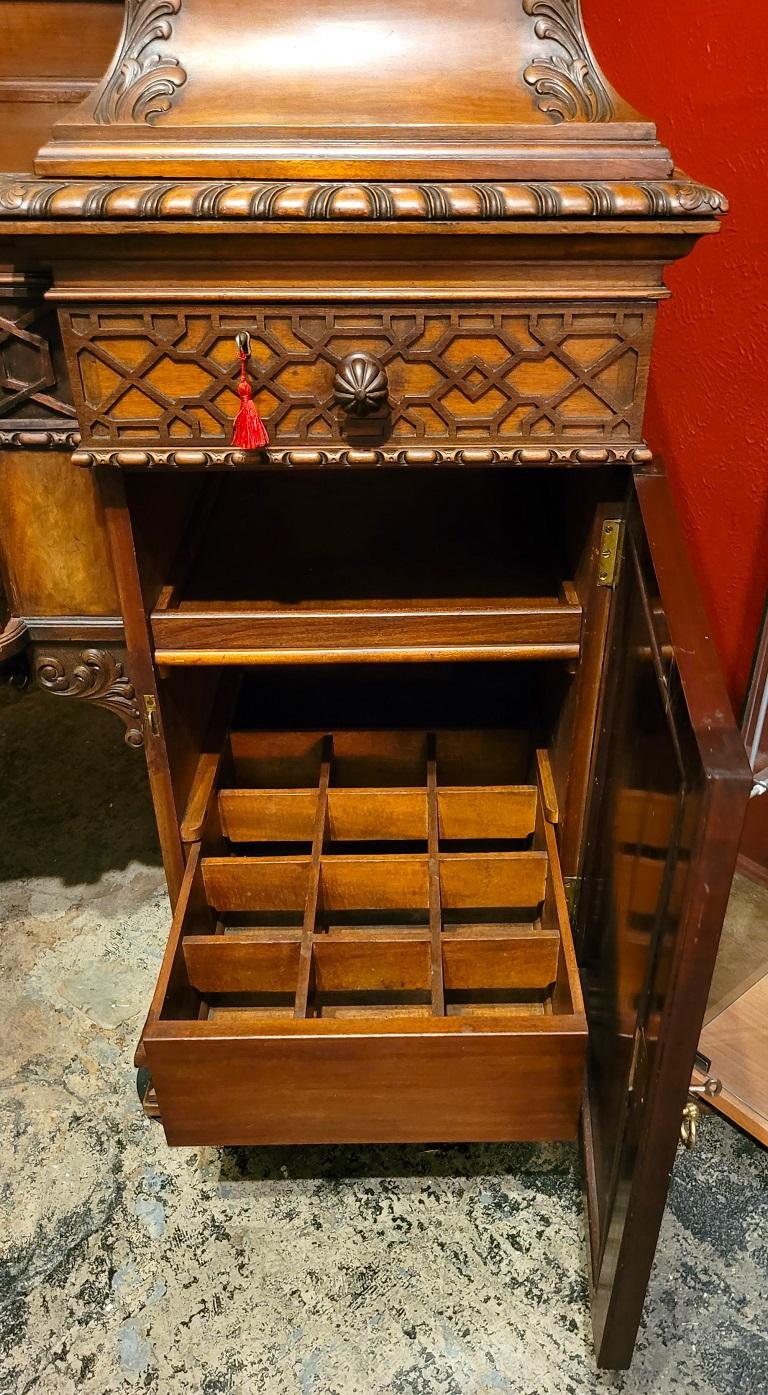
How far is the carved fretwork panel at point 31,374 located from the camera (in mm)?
768

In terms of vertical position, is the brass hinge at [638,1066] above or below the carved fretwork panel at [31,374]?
below

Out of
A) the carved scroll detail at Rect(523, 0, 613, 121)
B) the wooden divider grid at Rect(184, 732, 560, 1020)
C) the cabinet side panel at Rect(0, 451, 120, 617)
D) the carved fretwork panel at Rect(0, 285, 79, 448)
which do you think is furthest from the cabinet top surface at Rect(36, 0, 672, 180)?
the wooden divider grid at Rect(184, 732, 560, 1020)

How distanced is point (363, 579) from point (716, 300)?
57 centimetres

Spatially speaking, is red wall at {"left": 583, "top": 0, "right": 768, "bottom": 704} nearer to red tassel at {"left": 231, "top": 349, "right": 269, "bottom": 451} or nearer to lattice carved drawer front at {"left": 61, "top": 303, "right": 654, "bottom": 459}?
lattice carved drawer front at {"left": 61, "top": 303, "right": 654, "bottom": 459}

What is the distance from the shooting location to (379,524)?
108 centimetres

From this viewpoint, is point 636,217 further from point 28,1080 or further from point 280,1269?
point 28,1080

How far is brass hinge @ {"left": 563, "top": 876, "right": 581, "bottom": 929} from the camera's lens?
0.99 m

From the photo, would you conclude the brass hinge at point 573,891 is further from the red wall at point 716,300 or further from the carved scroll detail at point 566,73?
the carved scroll detail at point 566,73

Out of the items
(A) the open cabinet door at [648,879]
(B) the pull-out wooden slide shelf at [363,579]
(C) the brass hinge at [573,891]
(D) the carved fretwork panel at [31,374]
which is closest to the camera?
(A) the open cabinet door at [648,879]

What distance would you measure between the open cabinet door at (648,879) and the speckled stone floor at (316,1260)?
0.11 m

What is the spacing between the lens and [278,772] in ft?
3.89

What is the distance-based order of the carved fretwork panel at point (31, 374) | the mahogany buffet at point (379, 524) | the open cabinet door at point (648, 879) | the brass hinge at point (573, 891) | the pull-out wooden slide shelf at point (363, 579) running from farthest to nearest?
the brass hinge at point (573, 891)
the pull-out wooden slide shelf at point (363, 579)
the carved fretwork panel at point (31, 374)
the mahogany buffet at point (379, 524)
the open cabinet door at point (648, 879)

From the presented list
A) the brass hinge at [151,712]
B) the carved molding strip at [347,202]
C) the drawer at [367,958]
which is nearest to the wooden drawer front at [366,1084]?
the drawer at [367,958]

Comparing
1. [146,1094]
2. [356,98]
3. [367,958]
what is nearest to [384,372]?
[356,98]
